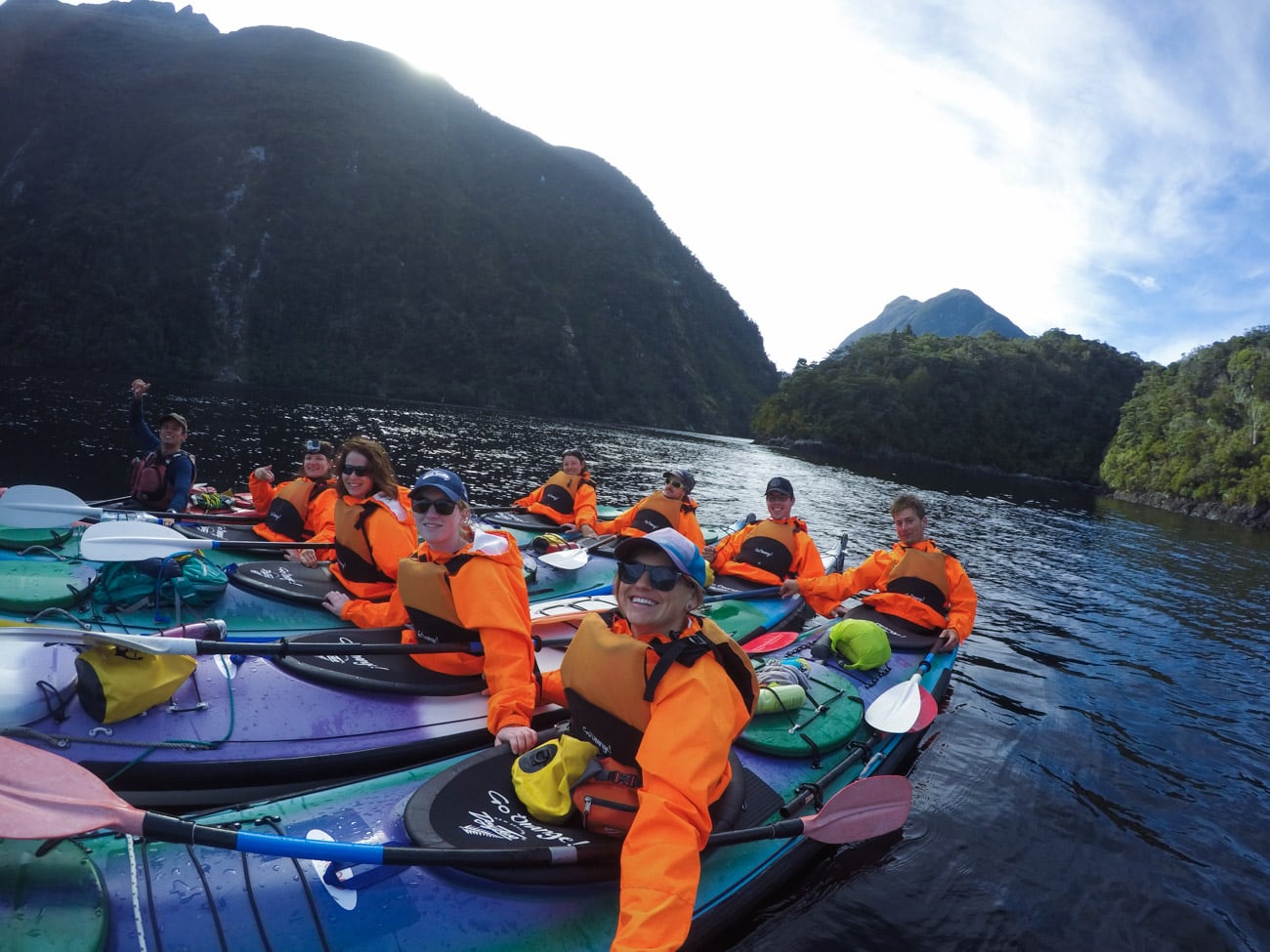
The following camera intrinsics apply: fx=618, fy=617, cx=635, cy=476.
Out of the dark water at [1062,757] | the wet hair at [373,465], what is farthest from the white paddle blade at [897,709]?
the wet hair at [373,465]

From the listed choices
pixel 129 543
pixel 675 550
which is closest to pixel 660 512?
pixel 129 543

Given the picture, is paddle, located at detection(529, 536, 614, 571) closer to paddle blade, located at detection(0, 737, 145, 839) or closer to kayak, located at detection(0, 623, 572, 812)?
kayak, located at detection(0, 623, 572, 812)

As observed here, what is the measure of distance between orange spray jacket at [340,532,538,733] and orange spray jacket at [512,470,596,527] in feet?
21.2

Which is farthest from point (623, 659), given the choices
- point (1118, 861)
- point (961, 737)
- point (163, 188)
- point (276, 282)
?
point (163, 188)

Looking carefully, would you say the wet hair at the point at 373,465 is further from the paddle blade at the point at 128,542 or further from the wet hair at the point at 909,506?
the wet hair at the point at 909,506

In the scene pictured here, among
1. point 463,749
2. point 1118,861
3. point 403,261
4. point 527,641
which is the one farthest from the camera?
point 403,261

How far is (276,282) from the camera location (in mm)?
83312

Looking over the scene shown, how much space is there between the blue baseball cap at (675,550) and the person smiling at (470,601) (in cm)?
130

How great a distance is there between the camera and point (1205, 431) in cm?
5022

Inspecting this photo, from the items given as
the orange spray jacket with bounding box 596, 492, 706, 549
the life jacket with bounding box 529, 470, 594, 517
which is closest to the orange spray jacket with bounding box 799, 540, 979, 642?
the orange spray jacket with bounding box 596, 492, 706, 549

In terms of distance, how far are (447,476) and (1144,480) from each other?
68.5 metres

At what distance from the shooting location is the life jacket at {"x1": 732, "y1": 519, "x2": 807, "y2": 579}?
8617mm

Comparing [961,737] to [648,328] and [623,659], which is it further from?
[648,328]

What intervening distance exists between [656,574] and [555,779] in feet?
4.21
